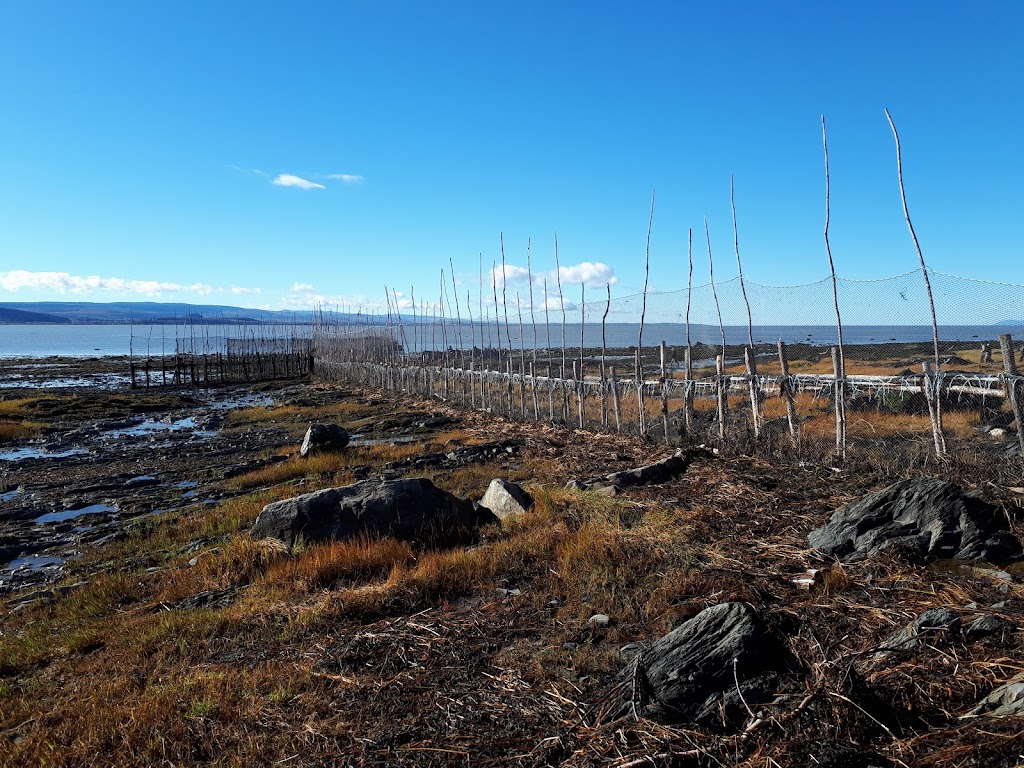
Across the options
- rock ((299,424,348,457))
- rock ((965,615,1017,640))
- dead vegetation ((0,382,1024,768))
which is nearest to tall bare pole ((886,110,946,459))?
dead vegetation ((0,382,1024,768))

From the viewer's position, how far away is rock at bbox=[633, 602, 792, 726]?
11.4ft

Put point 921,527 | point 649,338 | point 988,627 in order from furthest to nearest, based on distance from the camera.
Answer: point 649,338, point 921,527, point 988,627

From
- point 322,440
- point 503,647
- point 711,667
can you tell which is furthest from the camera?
point 322,440

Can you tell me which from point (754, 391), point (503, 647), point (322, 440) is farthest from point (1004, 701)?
point (322, 440)

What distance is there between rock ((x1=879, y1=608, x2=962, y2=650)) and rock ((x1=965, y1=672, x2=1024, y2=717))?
55 cm

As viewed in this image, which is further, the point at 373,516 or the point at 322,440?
the point at 322,440

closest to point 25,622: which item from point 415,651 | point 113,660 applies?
point 113,660

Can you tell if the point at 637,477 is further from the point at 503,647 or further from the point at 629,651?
the point at 629,651

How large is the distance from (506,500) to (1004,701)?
6139 millimetres

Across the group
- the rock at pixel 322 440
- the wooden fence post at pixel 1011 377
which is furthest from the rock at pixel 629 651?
the rock at pixel 322 440

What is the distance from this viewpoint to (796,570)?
5.50 metres

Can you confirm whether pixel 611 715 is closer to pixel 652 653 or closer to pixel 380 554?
pixel 652 653

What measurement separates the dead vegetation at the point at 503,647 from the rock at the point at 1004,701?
0.12 meters

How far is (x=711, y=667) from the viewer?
3668 mm
